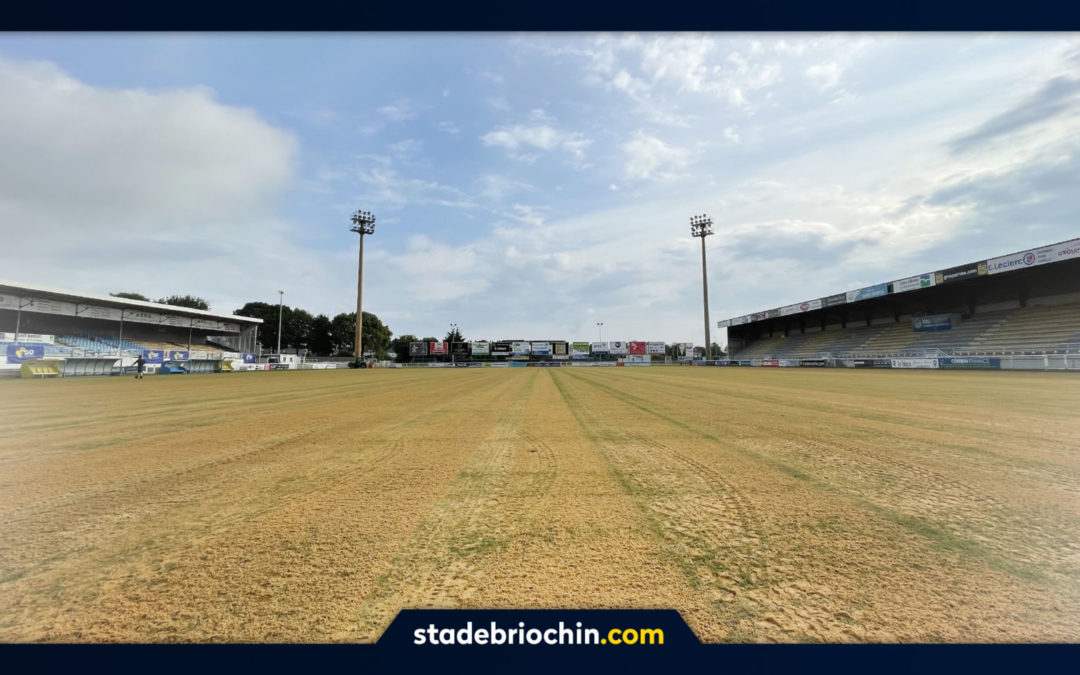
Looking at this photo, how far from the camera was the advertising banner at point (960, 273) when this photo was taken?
27.6 metres

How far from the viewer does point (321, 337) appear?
84688 mm

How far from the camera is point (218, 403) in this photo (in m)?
9.91

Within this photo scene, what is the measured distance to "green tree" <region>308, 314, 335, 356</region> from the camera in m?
84.2

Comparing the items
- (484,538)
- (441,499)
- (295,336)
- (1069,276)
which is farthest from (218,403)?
(295,336)

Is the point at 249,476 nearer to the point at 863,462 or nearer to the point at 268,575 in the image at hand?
the point at 268,575

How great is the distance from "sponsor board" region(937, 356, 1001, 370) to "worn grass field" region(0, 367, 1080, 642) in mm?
26812

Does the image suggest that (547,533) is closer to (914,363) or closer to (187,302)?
(914,363)

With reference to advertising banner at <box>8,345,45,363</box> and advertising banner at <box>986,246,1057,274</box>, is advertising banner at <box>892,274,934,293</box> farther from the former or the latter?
advertising banner at <box>8,345,45,363</box>

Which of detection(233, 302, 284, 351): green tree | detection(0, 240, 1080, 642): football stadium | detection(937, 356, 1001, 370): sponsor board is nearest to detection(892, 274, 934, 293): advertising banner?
detection(937, 356, 1001, 370): sponsor board

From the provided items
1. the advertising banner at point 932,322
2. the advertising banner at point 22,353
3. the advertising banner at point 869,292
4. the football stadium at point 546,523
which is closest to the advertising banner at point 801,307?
the advertising banner at point 869,292

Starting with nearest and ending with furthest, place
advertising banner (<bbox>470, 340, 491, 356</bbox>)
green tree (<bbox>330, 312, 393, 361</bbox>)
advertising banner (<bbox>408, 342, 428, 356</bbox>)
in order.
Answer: advertising banner (<bbox>470, 340, 491, 356</bbox>) → advertising banner (<bbox>408, 342, 428, 356</bbox>) → green tree (<bbox>330, 312, 393, 361</bbox>)

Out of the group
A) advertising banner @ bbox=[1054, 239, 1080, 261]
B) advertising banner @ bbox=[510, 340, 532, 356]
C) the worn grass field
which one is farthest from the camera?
advertising banner @ bbox=[510, 340, 532, 356]

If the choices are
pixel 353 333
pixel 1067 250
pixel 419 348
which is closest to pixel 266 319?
pixel 353 333

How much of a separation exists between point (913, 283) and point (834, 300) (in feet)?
25.2
